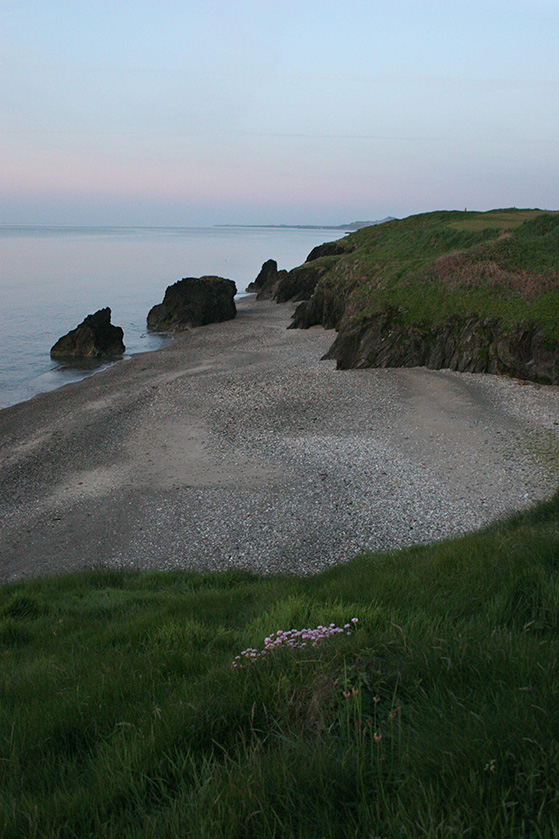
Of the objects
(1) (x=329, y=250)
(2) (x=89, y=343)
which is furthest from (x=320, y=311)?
(1) (x=329, y=250)

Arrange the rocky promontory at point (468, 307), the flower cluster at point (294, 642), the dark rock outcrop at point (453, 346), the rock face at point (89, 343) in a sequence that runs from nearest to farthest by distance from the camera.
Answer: the flower cluster at point (294, 642), the dark rock outcrop at point (453, 346), the rocky promontory at point (468, 307), the rock face at point (89, 343)

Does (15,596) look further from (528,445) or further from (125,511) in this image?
(528,445)

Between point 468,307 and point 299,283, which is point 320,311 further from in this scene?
point 299,283

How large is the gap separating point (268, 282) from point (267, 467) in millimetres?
58840

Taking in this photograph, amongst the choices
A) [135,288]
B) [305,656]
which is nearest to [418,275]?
[305,656]

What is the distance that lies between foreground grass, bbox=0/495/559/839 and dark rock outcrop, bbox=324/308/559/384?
70.1 ft

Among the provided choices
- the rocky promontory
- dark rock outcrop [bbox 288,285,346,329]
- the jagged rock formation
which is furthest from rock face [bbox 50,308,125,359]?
the jagged rock formation

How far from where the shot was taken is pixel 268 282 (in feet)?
236

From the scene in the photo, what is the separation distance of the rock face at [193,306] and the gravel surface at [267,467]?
2519cm

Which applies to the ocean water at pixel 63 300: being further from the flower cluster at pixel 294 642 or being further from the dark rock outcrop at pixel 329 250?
the flower cluster at pixel 294 642

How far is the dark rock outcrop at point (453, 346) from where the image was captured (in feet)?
81.1

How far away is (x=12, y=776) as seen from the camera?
10.3 ft

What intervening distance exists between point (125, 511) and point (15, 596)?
245 inches

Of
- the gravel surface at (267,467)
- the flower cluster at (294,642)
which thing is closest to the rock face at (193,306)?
the gravel surface at (267,467)
